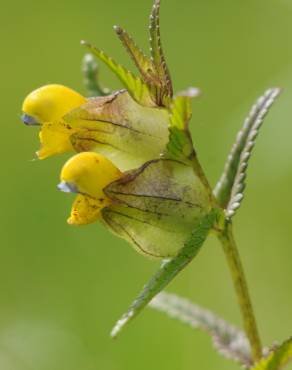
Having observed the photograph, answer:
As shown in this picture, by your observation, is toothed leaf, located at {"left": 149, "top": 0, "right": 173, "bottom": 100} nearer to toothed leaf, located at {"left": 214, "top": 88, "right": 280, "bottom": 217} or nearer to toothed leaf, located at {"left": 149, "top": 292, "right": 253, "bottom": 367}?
toothed leaf, located at {"left": 214, "top": 88, "right": 280, "bottom": 217}

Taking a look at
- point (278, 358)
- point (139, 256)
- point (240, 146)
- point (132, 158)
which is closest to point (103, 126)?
point (132, 158)

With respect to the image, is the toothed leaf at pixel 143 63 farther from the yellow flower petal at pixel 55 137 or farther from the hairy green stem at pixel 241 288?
the hairy green stem at pixel 241 288

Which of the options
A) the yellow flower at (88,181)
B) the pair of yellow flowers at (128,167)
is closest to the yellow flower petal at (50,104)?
the pair of yellow flowers at (128,167)

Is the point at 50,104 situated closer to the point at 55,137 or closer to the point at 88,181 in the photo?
the point at 55,137

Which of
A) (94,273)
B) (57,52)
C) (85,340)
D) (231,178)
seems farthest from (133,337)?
(57,52)

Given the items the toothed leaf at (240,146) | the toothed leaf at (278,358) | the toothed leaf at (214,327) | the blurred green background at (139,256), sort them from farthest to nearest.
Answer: the blurred green background at (139,256) < the toothed leaf at (214,327) < the toothed leaf at (240,146) < the toothed leaf at (278,358)

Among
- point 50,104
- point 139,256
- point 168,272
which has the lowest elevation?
point 139,256

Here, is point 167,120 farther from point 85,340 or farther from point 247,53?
point 247,53
